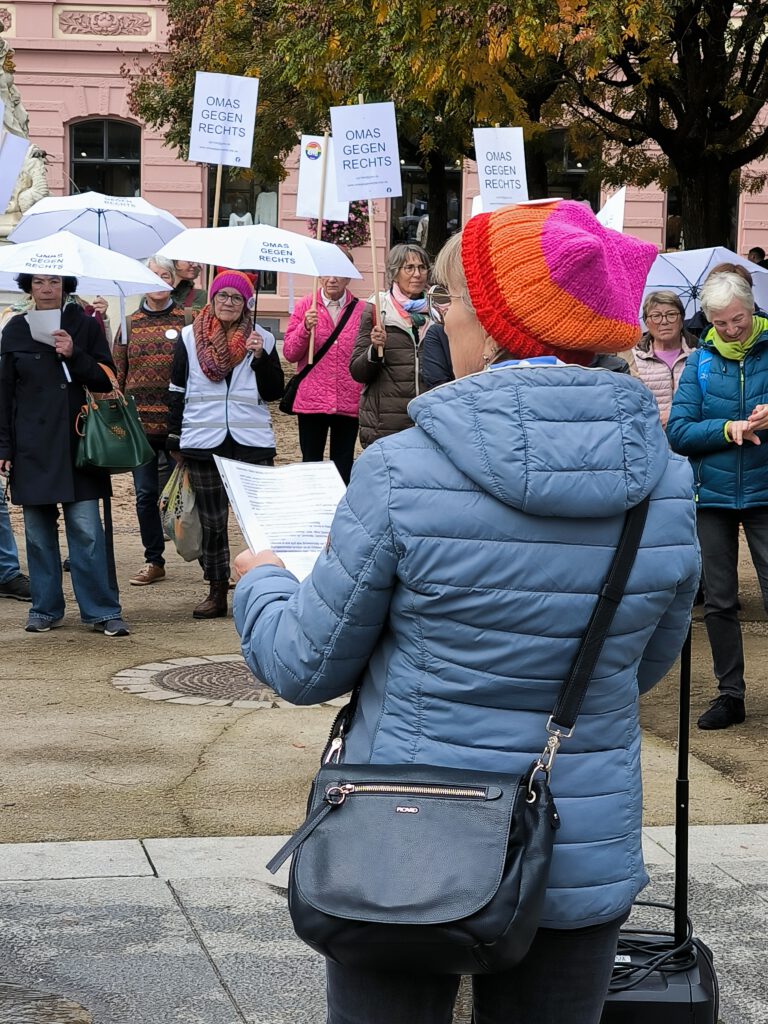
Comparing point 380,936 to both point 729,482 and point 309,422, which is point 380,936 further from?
point 309,422

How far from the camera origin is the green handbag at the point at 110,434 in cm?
830

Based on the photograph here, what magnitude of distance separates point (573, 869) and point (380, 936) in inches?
12.6

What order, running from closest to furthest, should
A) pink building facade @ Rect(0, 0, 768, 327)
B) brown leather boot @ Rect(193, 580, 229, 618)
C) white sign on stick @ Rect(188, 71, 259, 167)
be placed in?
1. brown leather boot @ Rect(193, 580, 229, 618)
2. white sign on stick @ Rect(188, 71, 259, 167)
3. pink building facade @ Rect(0, 0, 768, 327)

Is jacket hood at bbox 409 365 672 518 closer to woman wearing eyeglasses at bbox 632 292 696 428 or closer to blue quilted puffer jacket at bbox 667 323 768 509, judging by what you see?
blue quilted puffer jacket at bbox 667 323 768 509

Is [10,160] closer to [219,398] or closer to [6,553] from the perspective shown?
[219,398]

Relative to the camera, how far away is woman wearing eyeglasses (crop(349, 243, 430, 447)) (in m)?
9.20

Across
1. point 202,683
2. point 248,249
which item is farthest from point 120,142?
point 202,683

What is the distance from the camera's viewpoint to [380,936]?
2.04 metres

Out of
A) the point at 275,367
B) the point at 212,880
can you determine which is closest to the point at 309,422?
the point at 275,367

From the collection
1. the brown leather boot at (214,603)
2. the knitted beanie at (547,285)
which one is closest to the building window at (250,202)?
the brown leather boot at (214,603)

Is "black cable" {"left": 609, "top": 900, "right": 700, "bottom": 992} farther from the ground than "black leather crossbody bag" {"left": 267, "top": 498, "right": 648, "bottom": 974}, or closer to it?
closer to it

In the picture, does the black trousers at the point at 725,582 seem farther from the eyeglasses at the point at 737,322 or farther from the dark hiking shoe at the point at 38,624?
the dark hiking shoe at the point at 38,624

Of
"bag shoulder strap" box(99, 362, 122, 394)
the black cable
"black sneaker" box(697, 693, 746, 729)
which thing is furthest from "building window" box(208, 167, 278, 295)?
the black cable

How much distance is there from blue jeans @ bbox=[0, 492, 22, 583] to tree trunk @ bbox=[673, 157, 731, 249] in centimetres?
942
